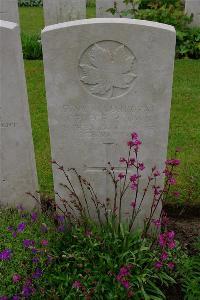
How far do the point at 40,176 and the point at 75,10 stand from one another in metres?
5.01

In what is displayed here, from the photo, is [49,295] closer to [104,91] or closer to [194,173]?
[104,91]

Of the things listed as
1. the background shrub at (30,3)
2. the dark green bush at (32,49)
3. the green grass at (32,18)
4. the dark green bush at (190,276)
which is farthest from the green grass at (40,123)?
the background shrub at (30,3)

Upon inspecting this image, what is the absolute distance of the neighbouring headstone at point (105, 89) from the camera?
290 centimetres

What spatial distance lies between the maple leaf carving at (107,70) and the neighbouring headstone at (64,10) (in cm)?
587

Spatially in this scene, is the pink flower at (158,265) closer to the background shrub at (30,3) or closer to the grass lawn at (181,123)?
the grass lawn at (181,123)

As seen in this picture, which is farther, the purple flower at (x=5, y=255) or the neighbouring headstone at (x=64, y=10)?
the neighbouring headstone at (x=64, y=10)

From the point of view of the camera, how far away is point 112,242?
10.2ft

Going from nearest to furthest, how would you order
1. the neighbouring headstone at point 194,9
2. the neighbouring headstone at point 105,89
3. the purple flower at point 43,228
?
1. the neighbouring headstone at point 105,89
2. the purple flower at point 43,228
3. the neighbouring headstone at point 194,9

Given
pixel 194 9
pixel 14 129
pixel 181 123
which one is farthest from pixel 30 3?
pixel 14 129

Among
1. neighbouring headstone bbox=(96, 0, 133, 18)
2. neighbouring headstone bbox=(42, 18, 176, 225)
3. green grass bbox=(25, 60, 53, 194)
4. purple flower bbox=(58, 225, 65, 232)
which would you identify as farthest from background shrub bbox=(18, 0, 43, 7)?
purple flower bbox=(58, 225, 65, 232)

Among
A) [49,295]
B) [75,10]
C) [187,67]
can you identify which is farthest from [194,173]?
[75,10]

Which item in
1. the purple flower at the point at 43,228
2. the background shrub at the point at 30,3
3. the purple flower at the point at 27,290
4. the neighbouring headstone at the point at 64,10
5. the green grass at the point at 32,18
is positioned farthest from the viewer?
the background shrub at the point at 30,3

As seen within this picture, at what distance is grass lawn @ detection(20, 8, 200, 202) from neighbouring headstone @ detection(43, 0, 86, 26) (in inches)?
49.3

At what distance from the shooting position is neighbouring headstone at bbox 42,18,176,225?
290 cm
